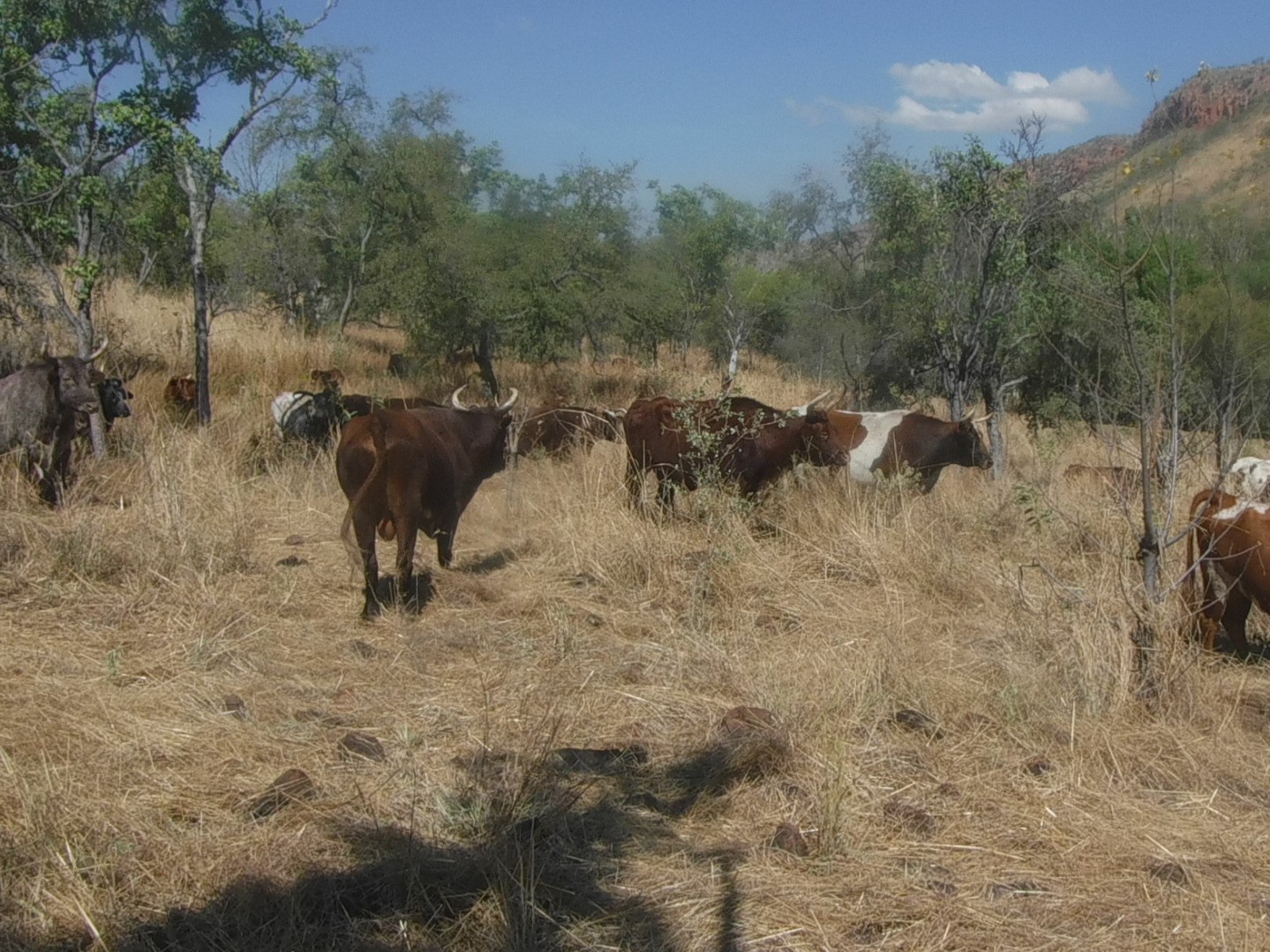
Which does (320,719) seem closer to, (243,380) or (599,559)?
(599,559)

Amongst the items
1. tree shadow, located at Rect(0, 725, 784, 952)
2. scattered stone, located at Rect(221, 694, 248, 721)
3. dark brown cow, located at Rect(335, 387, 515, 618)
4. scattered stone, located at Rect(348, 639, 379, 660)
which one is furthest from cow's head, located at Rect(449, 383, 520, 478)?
tree shadow, located at Rect(0, 725, 784, 952)

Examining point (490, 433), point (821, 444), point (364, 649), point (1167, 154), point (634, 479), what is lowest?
point (364, 649)

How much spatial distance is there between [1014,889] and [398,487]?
436 cm

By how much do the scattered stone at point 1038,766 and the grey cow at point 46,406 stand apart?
802 cm

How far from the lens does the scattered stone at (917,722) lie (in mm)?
5062

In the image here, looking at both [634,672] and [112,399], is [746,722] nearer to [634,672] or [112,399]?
[634,672]

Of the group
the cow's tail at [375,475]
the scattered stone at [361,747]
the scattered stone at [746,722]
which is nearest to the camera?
the scattered stone at [361,747]

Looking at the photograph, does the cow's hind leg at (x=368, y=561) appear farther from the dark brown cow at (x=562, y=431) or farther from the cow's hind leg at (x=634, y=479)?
the dark brown cow at (x=562, y=431)

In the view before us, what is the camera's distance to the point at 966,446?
11.1 m

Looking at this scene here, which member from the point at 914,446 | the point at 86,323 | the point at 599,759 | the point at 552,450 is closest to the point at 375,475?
the point at 599,759

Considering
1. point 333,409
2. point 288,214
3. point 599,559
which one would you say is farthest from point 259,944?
point 288,214

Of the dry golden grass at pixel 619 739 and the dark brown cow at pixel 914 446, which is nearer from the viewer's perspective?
the dry golden grass at pixel 619 739

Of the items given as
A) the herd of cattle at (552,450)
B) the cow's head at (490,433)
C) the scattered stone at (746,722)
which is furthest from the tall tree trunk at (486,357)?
the scattered stone at (746,722)

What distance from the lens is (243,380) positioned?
15.8 m
